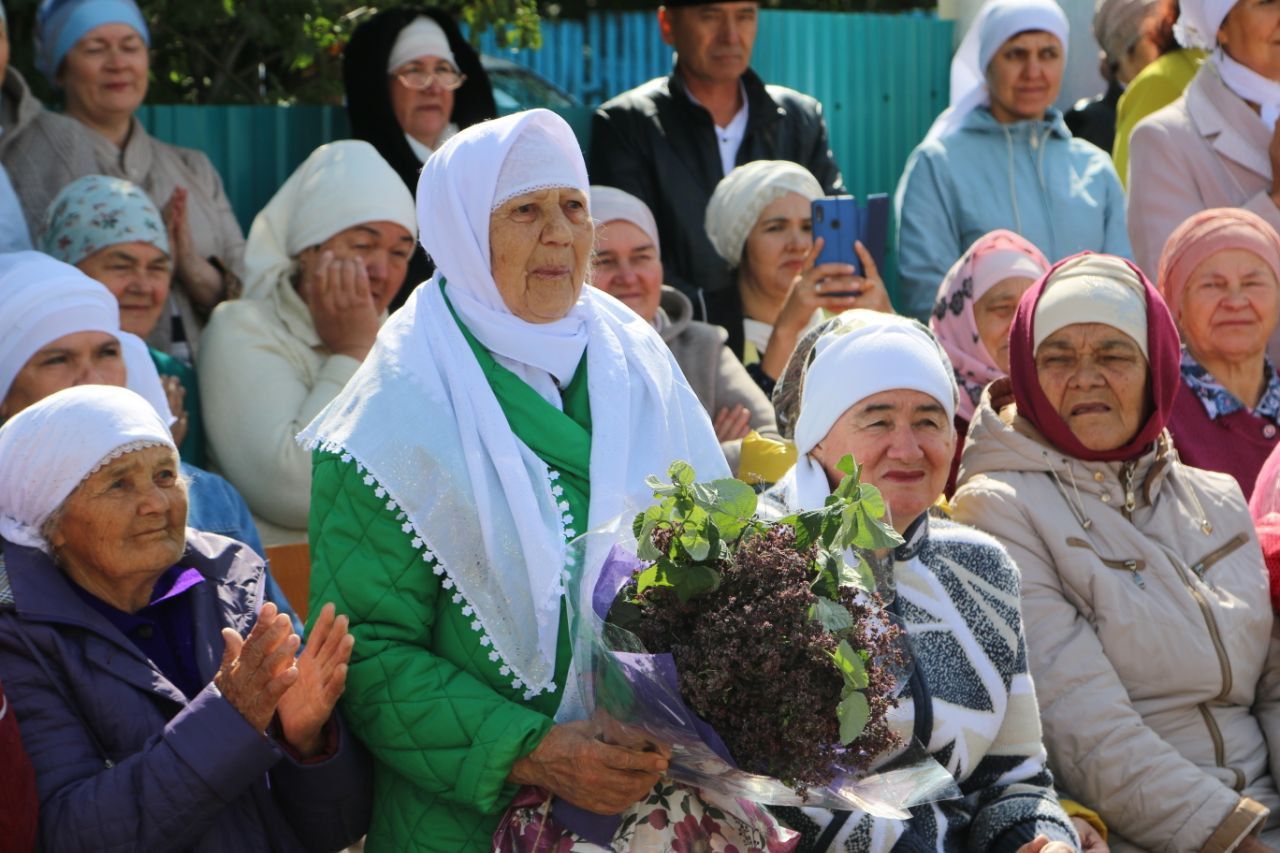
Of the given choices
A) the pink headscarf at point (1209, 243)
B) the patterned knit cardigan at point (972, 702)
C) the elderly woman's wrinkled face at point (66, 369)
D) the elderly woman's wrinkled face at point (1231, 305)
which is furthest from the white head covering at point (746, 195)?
the patterned knit cardigan at point (972, 702)

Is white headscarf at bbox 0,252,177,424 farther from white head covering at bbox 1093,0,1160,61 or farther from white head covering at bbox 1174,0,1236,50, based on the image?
white head covering at bbox 1093,0,1160,61

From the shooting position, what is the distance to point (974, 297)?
19.6ft

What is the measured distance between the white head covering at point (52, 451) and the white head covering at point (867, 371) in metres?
1.44

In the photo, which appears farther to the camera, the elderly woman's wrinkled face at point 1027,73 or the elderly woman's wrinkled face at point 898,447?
the elderly woman's wrinkled face at point 1027,73

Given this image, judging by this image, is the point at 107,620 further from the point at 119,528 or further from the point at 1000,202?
the point at 1000,202

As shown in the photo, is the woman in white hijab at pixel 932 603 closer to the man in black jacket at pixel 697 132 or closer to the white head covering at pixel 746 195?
the white head covering at pixel 746 195

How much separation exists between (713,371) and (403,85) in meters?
1.73

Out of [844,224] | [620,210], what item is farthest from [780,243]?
[620,210]

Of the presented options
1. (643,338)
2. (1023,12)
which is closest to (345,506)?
(643,338)

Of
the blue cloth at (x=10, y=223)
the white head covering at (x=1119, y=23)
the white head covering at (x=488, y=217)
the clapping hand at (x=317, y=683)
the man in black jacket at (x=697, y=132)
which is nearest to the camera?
the clapping hand at (x=317, y=683)

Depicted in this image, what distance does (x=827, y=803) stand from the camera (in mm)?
3227

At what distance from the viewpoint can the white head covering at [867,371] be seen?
405cm

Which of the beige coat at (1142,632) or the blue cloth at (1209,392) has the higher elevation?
the blue cloth at (1209,392)

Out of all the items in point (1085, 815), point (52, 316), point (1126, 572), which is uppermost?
point (52, 316)
